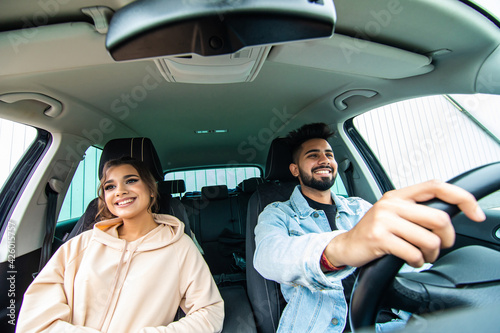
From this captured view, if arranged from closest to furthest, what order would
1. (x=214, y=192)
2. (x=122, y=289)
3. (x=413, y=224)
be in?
(x=413, y=224) → (x=122, y=289) → (x=214, y=192)

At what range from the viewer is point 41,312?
3.56ft

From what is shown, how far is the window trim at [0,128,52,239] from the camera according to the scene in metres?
1.72

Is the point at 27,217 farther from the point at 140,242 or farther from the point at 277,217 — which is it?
the point at 277,217

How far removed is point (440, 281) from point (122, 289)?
4.36 feet

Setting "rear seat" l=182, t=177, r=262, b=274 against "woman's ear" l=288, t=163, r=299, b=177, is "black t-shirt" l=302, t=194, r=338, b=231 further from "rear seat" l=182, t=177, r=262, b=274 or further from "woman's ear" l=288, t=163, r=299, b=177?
"rear seat" l=182, t=177, r=262, b=274

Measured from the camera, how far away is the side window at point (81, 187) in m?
2.25

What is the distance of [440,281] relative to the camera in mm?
693

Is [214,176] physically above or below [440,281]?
above

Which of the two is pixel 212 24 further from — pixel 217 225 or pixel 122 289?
pixel 217 225

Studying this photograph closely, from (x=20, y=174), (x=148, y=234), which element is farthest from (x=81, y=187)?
(x=148, y=234)

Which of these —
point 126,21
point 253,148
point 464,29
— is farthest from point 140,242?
Result: point 253,148

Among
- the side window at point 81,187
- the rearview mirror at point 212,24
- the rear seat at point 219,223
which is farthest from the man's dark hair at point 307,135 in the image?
the side window at point 81,187

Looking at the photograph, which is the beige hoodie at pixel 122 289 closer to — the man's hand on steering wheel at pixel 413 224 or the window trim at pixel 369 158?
the man's hand on steering wheel at pixel 413 224

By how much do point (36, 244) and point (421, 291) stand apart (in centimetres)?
239
